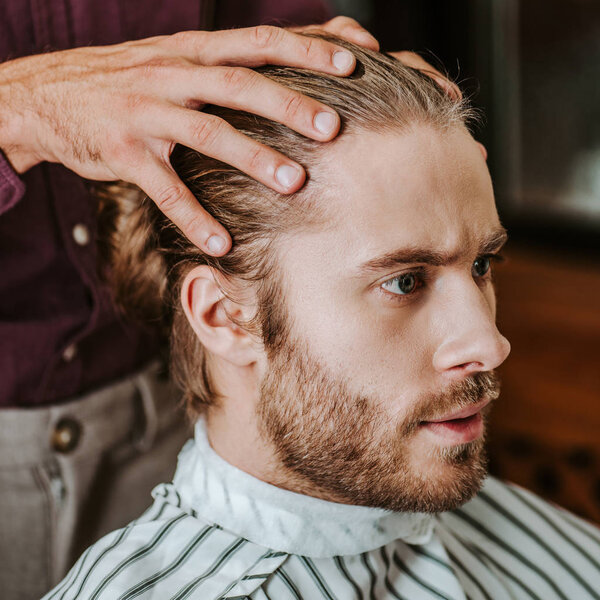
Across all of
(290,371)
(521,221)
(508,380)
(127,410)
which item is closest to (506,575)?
(290,371)

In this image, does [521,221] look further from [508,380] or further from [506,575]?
[506,575]

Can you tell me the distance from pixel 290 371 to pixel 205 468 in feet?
0.82

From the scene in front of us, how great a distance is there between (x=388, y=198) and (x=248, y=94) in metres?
0.27

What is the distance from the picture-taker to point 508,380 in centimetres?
354

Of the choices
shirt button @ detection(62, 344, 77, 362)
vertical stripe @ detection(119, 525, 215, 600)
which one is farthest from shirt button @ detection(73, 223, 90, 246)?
vertical stripe @ detection(119, 525, 215, 600)

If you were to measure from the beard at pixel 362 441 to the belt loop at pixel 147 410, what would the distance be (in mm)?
512

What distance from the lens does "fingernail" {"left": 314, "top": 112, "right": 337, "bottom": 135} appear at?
3.70 feet

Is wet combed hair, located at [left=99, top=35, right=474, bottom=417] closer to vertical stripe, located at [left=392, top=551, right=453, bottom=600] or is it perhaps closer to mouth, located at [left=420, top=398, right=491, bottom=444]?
mouth, located at [left=420, top=398, right=491, bottom=444]

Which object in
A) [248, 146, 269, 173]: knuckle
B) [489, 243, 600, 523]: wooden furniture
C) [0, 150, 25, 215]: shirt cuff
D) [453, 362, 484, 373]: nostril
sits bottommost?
[489, 243, 600, 523]: wooden furniture

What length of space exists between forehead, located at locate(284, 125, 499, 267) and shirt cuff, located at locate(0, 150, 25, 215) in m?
0.51

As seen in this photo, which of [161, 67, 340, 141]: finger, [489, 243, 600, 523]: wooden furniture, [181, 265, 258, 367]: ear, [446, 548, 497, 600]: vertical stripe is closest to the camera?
[161, 67, 340, 141]: finger

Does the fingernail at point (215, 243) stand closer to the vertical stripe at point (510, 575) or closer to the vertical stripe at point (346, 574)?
the vertical stripe at point (346, 574)

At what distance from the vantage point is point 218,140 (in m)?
1.09

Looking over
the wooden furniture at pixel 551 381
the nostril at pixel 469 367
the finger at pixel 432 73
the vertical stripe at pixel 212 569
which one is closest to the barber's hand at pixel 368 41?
the finger at pixel 432 73
